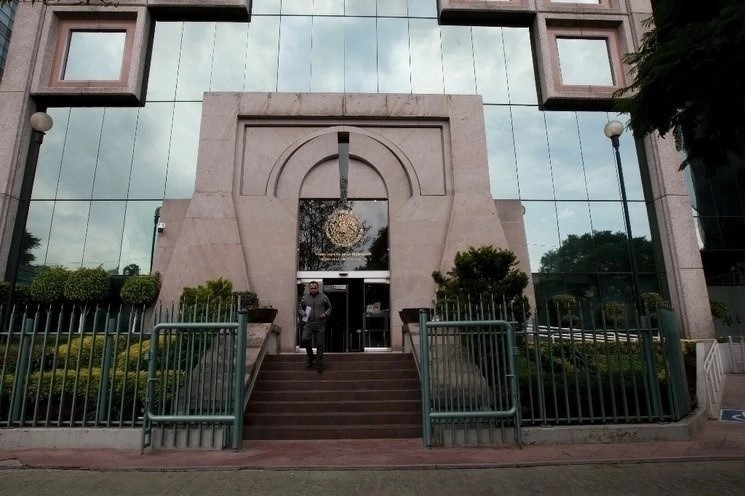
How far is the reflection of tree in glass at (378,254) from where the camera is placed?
1495cm

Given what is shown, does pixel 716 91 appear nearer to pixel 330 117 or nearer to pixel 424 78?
pixel 330 117

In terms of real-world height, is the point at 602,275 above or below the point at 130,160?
below

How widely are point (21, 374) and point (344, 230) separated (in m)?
10.2

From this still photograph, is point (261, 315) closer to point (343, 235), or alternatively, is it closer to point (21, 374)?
point (343, 235)

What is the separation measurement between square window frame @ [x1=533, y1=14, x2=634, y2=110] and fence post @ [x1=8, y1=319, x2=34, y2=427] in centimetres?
1821

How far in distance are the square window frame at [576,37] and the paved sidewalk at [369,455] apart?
1448 centimetres

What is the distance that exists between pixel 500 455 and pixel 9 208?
18.5 m

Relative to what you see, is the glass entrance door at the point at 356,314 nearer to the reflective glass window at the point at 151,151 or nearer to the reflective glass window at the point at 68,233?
the reflective glass window at the point at 151,151

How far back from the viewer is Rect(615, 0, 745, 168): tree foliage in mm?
4188

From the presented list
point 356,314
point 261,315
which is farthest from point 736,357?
point 261,315

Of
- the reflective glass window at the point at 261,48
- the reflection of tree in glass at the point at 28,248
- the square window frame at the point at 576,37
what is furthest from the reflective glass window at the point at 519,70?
the reflection of tree in glass at the point at 28,248

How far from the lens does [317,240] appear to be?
15.2 m

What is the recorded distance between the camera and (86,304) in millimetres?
15031

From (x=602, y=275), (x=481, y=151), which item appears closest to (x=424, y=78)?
(x=481, y=151)
